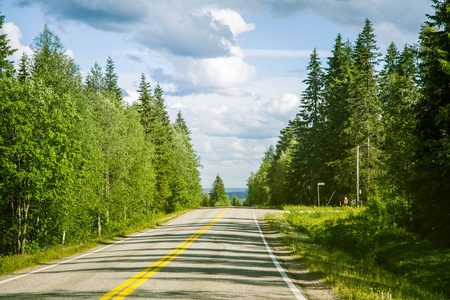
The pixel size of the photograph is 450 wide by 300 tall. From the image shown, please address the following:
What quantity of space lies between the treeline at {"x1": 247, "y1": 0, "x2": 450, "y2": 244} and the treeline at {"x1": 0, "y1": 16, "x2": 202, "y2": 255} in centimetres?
1747

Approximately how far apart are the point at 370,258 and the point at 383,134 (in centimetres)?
2113

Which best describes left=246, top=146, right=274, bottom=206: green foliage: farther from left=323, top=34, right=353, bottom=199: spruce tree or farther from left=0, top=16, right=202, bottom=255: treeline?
left=0, top=16, right=202, bottom=255: treeline

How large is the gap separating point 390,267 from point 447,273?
2.59 metres

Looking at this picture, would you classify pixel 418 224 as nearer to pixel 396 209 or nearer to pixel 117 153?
pixel 396 209

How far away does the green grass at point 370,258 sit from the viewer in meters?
8.75

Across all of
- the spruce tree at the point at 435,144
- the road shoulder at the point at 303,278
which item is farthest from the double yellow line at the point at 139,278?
the spruce tree at the point at 435,144

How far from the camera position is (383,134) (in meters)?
33.7

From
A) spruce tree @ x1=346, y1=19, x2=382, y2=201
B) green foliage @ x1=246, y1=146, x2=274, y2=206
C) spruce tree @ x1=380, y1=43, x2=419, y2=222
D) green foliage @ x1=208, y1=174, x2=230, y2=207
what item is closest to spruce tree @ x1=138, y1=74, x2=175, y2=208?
spruce tree @ x1=346, y1=19, x2=382, y2=201

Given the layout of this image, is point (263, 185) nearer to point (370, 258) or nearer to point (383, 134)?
point (383, 134)

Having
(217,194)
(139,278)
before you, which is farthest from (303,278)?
(217,194)

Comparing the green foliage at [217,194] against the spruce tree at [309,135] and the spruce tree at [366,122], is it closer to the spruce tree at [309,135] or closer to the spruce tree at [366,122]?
the spruce tree at [309,135]

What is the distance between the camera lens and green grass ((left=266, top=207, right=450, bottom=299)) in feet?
Result: 28.7

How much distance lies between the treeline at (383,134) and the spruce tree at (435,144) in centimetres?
4

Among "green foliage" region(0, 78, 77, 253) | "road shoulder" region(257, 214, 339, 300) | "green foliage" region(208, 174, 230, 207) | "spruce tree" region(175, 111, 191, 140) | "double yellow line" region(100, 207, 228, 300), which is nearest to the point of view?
"double yellow line" region(100, 207, 228, 300)
